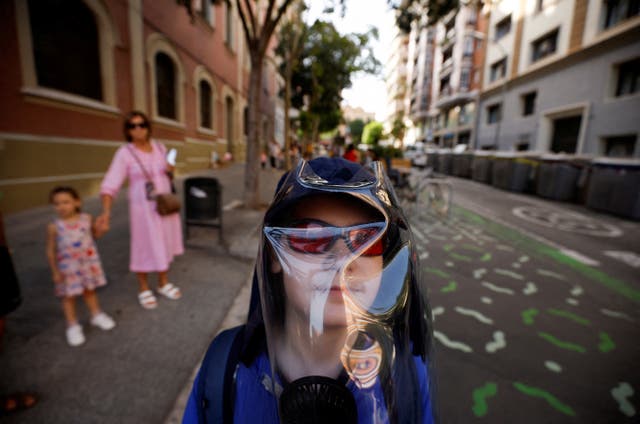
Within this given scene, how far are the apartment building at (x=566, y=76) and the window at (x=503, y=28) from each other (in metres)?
0.07

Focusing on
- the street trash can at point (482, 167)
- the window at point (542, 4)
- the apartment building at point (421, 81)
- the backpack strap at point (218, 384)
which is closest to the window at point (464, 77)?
the window at point (542, 4)

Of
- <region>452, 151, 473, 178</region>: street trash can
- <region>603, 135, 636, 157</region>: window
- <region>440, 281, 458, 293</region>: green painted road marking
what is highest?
<region>603, 135, 636, 157</region>: window

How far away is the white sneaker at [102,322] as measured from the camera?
2562mm

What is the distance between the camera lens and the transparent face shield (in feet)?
2.29

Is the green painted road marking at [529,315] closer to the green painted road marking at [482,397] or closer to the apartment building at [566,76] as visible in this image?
the green painted road marking at [482,397]

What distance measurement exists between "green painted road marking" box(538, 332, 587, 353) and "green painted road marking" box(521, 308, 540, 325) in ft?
0.66

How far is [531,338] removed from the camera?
275 centimetres

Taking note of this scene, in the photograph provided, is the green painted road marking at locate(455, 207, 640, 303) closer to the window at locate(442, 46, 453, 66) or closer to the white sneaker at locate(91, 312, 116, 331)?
the white sneaker at locate(91, 312, 116, 331)

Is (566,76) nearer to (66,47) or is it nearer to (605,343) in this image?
(605,343)

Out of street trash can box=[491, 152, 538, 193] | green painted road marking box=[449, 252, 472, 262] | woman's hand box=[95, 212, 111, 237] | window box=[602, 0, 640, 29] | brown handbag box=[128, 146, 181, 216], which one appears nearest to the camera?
woman's hand box=[95, 212, 111, 237]

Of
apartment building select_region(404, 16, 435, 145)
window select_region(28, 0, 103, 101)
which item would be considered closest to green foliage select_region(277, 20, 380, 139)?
window select_region(28, 0, 103, 101)

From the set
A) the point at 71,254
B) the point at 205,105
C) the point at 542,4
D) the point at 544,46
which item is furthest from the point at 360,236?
the point at 542,4

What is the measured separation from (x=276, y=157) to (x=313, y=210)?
59.4 feet

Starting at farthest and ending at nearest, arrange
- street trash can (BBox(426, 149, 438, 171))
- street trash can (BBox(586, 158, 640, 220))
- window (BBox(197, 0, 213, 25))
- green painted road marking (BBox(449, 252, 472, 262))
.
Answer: street trash can (BBox(426, 149, 438, 171))
window (BBox(197, 0, 213, 25))
street trash can (BBox(586, 158, 640, 220))
green painted road marking (BBox(449, 252, 472, 262))
